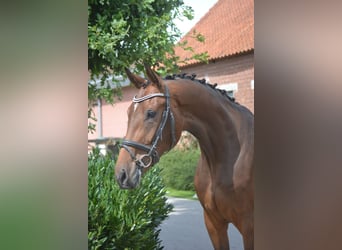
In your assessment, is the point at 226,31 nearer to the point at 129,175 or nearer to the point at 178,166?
the point at 178,166

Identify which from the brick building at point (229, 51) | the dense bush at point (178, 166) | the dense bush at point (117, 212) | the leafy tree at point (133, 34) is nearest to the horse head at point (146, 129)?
the dense bush at point (117, 212)

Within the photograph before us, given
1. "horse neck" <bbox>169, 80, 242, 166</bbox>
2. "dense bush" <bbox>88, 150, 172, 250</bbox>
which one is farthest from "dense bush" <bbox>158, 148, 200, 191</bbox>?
"horse neck" <bbox>169, 80, 242, 166</bbox>

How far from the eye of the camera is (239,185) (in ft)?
5.16

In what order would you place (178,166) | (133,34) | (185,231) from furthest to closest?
(178,166) < (185,231) < (133,34)

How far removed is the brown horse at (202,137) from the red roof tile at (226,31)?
2.68 ft

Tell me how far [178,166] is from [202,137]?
Answer: 126cm

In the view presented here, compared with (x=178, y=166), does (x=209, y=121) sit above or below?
above

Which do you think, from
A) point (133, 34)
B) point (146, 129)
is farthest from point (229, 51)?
point (146, 129)

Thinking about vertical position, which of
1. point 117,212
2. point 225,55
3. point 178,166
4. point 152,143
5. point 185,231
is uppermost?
point 225,55

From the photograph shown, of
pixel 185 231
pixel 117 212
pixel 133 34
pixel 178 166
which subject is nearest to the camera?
pixel 117 212

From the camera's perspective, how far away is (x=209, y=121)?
162 centimetres

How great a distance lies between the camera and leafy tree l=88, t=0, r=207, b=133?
210cm
